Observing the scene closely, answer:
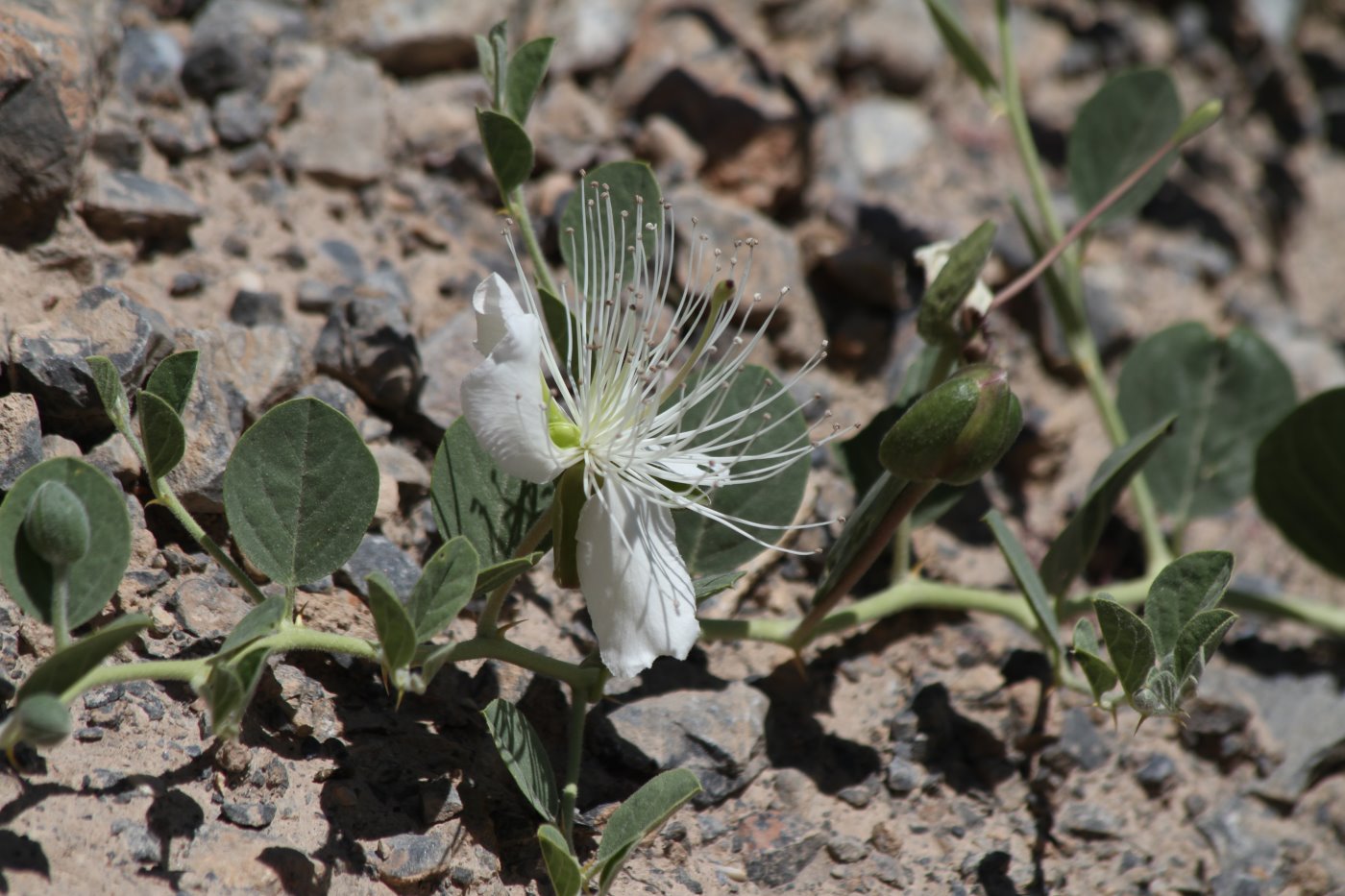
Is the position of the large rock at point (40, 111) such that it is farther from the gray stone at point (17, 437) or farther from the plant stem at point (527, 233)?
the plant stem at point (527, 233)

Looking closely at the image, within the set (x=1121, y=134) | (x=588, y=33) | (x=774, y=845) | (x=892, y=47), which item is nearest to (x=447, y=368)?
(x=774, y=845)

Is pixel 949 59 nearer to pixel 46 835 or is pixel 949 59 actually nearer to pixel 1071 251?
pixel 1071 251

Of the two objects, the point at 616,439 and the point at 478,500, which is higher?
the point at 616,439

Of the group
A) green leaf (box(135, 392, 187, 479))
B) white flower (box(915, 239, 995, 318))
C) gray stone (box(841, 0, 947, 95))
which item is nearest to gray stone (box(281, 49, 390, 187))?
green leaf (box(135, 392, 187, 479))

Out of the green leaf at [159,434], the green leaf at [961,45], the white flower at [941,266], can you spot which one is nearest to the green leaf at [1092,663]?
the white flower at [941,266]

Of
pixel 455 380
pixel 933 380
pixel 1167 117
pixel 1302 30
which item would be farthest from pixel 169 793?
pixel 1302 30

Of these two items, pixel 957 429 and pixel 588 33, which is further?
pixel 588 33

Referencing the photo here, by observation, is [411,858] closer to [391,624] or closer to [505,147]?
[391,624]

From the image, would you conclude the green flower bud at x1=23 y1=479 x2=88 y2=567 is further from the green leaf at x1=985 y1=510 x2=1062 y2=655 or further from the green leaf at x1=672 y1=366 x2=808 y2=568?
the green leaf at x1=985 y1=510 x2=1062 y2=655
